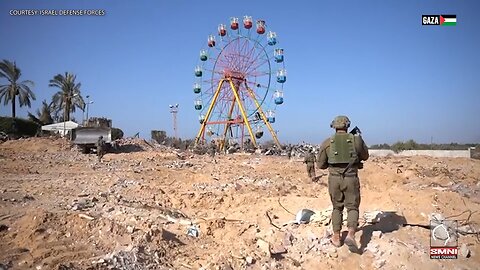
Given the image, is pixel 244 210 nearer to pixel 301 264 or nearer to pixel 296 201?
pixel 296 201

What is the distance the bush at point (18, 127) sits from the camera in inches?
1153

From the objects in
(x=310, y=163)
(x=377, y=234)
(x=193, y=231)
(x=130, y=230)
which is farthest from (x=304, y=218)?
(x=310, y=163)

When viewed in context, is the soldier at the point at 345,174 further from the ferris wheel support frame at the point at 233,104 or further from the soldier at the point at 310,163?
the ferris wheel support frame at the point at 233,104

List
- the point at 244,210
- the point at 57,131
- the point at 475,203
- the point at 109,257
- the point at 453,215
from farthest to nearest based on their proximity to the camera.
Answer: the point at 57,131 < the point at 244,210 < the point at 475,203 < the point at 453,215 < the point at 109,257

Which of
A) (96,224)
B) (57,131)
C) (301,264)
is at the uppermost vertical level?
(57,131)

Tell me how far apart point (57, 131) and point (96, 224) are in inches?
1278

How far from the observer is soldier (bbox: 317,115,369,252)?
15.0 ft

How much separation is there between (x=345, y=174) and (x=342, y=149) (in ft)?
0.96

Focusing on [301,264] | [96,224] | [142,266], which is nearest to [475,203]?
[301,264]

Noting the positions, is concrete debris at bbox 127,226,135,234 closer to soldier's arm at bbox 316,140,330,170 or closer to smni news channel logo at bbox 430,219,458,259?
soldier's arm at bbox 316,140,330,170

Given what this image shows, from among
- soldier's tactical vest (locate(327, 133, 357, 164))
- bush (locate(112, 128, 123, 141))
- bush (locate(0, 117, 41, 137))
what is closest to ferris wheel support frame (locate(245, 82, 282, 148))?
bush (locate(112, 128, 123, 141))

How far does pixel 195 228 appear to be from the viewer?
19.7 ft

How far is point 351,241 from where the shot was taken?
14.8ft

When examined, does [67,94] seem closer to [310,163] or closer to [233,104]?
[233,104]
